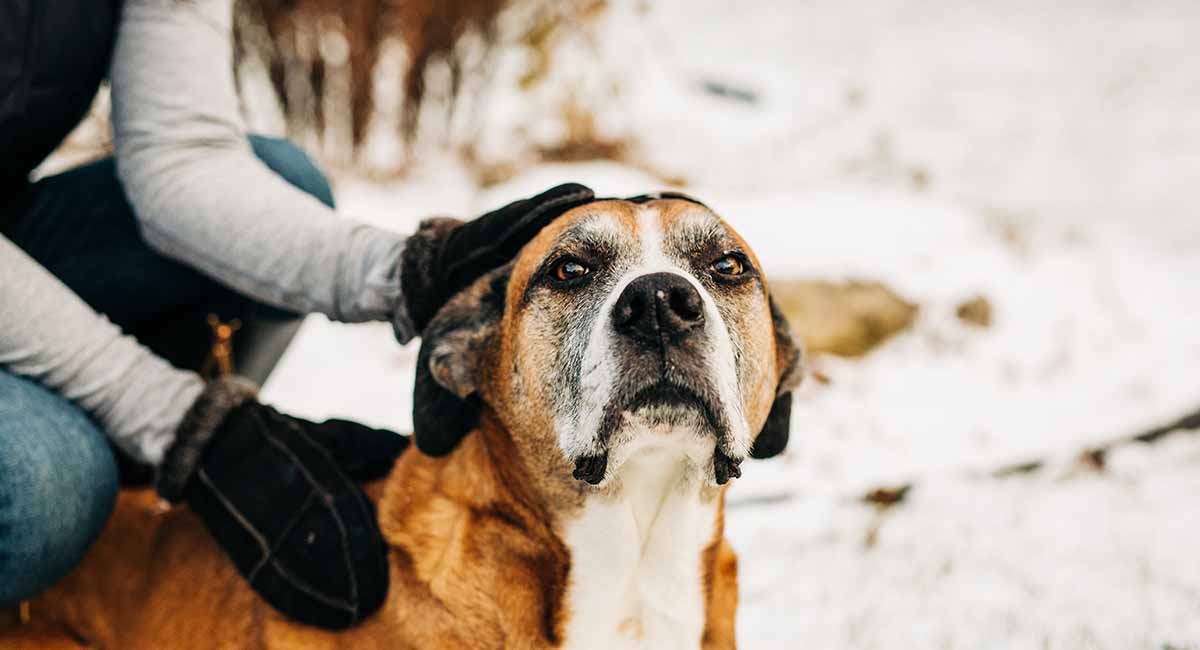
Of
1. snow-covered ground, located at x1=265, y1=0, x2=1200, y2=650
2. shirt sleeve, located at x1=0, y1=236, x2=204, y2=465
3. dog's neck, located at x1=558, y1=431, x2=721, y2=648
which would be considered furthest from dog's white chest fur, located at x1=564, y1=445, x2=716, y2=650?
shirt sleeve, located at x1=0, y1=236, x2=204, y2=465

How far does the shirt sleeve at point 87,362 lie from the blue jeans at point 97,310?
56mm

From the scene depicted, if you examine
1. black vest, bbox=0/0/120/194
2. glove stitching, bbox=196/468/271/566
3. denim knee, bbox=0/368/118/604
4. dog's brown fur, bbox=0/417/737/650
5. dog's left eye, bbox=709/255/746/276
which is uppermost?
black vest, bbox=0/0/120/194

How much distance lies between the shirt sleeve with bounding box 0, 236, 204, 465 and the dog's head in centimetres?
66

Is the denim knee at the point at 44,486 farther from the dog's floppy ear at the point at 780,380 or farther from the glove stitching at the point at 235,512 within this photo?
A: the dog's floppy ear at the point at 780,380

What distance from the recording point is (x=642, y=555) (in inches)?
77.0

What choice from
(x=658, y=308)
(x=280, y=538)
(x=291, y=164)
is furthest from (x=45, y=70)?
(x=658, y=308)

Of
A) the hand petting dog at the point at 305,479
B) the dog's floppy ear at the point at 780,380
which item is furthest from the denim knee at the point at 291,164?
the dog's floppy ear at the point at 780,380

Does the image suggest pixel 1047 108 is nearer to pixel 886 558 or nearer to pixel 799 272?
pixel 799 272

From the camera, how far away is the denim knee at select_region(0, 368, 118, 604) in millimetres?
1709

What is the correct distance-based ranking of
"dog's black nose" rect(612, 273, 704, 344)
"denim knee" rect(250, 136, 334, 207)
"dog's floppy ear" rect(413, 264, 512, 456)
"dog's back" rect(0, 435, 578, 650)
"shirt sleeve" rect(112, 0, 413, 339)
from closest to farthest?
"dog's black nose" rect(612, 273, 704, 344)
"dog's back" rect(0, 435, 578, 650)
"dog's floppy ear" rect(413, 264, 512, 456)
"shirt sleeve" rect(112, 0, 413, 339)
"denim knee" rect(250, 136, 334, 207)

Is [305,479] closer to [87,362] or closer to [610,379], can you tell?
[87,362]

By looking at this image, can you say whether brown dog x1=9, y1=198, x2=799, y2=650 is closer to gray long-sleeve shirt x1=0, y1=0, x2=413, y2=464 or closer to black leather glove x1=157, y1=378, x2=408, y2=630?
black leather glove x1=157, y1=378, x2=408, y2=630

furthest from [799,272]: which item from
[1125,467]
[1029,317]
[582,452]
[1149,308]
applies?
[582,452]

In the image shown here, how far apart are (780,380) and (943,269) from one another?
3.83m
